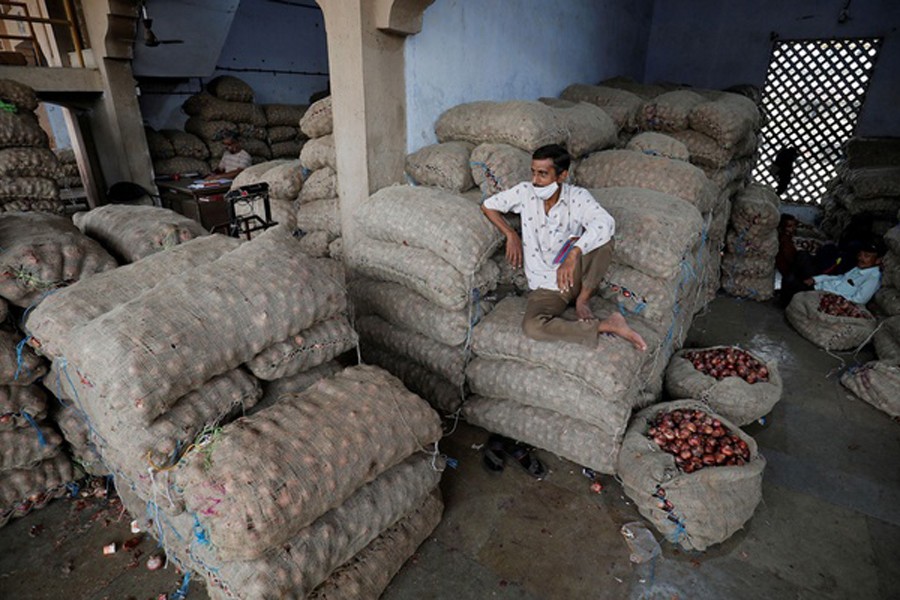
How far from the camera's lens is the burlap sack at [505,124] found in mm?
3467

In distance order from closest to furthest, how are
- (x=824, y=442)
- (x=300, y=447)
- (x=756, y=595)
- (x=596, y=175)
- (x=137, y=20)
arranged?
(x=300, y=447) < (x=756, y=595) < (x=824, y=442) < (x=596, y=175) < (x=137, y=20)

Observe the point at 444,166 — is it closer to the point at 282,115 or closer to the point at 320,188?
the point at 320,188

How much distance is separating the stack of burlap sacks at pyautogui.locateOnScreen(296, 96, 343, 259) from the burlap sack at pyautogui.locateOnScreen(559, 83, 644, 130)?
9.14 feet

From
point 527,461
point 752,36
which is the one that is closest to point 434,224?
point 527,461

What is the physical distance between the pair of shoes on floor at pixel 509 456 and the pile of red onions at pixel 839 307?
3101mm

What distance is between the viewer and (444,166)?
3531 millimetres

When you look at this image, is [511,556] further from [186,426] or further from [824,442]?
[824,442]

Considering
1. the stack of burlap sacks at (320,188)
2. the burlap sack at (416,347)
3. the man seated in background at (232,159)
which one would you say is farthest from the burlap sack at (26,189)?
the burlap sack at (416,347)

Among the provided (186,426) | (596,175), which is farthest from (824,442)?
(186,426)

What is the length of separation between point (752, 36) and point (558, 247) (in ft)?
22.1

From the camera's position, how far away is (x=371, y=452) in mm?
1902

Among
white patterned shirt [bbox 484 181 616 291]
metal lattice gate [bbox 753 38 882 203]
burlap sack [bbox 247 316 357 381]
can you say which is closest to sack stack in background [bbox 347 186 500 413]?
white patterned shirt [bbox 484 181 616 291]

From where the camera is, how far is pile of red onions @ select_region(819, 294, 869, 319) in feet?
13.2

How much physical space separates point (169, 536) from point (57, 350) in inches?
34.6
